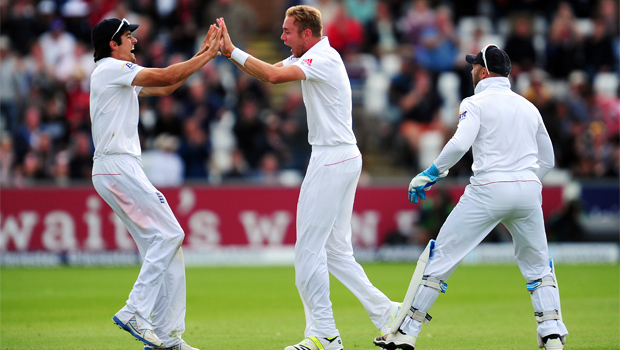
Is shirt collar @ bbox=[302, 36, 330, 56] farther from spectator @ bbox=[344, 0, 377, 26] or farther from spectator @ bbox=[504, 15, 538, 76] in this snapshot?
spectator @ bbox=[344, 0, 377, 26]

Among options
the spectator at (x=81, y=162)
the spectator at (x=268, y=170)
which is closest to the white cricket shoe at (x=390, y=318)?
the spectator at (x=268, y=170)

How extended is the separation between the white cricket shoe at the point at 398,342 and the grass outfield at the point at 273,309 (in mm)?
775

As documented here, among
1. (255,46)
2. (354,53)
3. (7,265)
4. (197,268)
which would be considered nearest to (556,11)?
(354,53)

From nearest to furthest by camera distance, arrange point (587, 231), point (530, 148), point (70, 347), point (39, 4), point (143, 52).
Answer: point (530, 148) < point (70, 347) < point (587, 231) < point (143, 52) < point (39, 4)

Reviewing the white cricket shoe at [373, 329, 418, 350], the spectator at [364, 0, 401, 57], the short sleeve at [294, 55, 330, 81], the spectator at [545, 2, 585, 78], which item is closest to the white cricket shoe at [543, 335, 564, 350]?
the white cricket shoe at [373, 329, 418, 350]

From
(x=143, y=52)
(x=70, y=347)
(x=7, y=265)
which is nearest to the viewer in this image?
(x=70, y=347)

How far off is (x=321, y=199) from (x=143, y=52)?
13345 millimetres

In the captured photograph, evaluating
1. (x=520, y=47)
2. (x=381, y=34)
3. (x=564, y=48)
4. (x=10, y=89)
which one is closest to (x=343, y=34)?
(x=381, y=34)

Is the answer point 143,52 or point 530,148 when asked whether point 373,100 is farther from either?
point 530,148

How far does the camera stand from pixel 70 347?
318 inches

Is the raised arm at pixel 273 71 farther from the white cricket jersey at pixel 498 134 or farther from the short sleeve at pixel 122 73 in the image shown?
→ the white cricket jersey at pixel 498 134

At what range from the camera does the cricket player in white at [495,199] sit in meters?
7.28

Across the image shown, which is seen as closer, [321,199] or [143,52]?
[321,199]

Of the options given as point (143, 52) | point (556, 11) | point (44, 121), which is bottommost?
point (44, 121)
